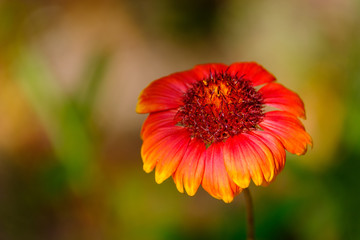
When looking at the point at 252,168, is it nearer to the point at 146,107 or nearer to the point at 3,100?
the point at 146,107

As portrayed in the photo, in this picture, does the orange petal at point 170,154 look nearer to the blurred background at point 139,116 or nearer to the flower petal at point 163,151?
the flower petal at point 163,151

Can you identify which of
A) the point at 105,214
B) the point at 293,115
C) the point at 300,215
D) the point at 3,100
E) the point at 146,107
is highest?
the point at 3,100

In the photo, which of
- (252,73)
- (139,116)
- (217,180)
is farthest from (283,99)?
(139,116)

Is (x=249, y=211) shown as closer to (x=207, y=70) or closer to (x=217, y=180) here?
(x=217, y=180)

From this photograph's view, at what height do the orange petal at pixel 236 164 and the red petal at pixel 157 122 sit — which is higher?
the red petal at pixel 157 122

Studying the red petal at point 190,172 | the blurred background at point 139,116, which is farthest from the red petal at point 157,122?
the blurred background at point 139,116

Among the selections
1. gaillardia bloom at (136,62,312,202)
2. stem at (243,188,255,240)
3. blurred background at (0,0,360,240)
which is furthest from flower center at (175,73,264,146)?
blurred background at (0,0,360,240)

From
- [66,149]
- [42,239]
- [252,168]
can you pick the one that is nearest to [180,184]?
[252,168]

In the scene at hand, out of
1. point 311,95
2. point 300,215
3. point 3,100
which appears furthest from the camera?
point 3,100
